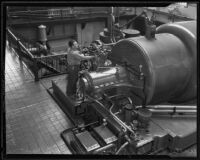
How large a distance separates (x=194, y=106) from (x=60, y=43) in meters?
11.9

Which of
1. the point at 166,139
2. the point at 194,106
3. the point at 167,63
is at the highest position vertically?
the point at 167,63

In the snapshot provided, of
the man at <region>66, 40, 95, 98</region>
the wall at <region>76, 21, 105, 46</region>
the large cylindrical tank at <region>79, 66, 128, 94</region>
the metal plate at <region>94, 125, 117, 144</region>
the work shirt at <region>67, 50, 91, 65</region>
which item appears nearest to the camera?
the metal plate at <region>94, 125, 117, 144</region>

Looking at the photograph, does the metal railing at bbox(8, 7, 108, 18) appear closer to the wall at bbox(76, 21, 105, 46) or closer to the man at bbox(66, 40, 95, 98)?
the wall at bbox(76, 21, 105, 46)

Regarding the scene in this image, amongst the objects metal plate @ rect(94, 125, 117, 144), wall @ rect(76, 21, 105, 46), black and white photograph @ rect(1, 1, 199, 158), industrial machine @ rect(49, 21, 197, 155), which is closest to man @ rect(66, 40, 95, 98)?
black and white photograph @ rect(1, 1, 199, 158)

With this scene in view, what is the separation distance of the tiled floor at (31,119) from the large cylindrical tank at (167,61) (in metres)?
2.07

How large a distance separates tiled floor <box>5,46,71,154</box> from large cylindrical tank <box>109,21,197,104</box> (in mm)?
2070

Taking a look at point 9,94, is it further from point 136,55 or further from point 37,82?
point 136,55

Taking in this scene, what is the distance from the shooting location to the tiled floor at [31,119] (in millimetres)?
4844

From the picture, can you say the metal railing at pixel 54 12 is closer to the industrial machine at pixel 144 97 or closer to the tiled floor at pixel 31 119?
the tiled floor at pixel 31 119

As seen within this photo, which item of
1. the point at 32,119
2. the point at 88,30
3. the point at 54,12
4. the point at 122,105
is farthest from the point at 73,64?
the point at 88,30

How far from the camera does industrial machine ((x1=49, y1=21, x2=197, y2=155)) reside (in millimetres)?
4305

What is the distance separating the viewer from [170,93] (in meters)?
4.78

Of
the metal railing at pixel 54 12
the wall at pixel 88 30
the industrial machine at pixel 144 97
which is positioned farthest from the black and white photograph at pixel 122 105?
the wall at pixel 88 30

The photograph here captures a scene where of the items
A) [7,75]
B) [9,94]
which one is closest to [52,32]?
[7,75]
